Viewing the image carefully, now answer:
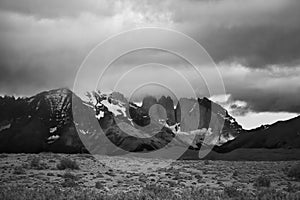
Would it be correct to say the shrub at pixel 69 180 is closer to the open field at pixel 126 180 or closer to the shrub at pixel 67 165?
the open field at pixel 126 180

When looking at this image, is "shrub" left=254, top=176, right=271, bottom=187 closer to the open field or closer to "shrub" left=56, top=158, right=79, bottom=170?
the open field

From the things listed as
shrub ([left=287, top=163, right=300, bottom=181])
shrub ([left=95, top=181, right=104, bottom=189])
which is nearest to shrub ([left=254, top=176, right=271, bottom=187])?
shrub ([left=287, top=163, right=300, bottom=181])

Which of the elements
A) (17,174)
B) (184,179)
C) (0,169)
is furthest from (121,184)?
(0,169)

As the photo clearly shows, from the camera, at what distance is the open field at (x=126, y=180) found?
3006 centimetres

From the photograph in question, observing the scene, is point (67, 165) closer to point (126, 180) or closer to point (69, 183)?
point (126, 180)

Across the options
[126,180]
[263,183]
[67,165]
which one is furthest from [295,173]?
[67,165]

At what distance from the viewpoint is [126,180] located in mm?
38375

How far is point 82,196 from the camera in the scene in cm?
2673

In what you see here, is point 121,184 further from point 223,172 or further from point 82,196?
point 223,172

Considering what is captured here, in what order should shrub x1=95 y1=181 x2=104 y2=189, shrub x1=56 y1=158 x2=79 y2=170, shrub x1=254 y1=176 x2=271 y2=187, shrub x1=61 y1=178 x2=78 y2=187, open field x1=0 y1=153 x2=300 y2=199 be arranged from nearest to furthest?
open field x1=0 y1=153 x2=300 y2=199, shrub x1=61 y1=178 x2=78 y2=187, shrub x1=95 y1=181 x2=104 y2=189, shrub x1=254 y1=176 x2=271 y2=187, shrub x1=56 y1=158 x2=79 y2=170

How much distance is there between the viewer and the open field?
3006cm

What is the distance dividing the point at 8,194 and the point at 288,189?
23312mm

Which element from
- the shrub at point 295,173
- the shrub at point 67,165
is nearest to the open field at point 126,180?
the shrub at point 67,165

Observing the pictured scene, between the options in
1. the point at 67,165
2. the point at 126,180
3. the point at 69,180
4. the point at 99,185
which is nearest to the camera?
the point at 99,185
